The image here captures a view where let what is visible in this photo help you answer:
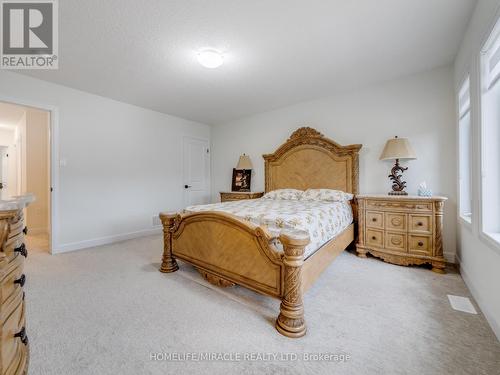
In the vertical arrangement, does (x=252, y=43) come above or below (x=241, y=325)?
above

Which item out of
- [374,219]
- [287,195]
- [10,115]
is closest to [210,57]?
[287,195]

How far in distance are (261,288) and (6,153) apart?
7.35m

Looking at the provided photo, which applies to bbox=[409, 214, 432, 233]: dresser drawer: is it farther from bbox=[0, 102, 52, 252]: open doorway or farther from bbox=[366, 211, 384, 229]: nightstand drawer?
bbox=[0, 102, 52, 252]: open doorway

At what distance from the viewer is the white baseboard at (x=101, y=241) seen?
3.16 m

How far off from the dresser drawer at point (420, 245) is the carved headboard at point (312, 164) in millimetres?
982

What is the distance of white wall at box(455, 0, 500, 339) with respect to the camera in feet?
4.87

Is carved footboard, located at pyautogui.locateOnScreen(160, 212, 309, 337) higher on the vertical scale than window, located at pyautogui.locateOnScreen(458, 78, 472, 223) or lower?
lower

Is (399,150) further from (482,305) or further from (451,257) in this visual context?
(482,305)

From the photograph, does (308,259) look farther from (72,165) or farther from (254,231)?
(72,165)

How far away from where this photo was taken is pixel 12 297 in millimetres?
806

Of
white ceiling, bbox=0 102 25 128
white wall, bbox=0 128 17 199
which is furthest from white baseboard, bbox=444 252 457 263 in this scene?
white wall, bbox=0 128 17 199

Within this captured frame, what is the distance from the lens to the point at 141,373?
1171mm

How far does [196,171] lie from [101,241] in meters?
2.29

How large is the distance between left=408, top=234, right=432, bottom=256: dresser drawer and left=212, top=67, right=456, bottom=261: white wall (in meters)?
0.52
